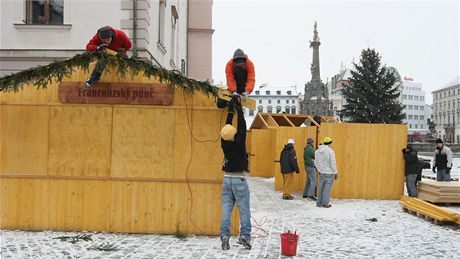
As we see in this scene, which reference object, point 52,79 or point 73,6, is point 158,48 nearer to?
point 73,6

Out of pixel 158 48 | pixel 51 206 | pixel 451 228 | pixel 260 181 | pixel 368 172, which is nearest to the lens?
pixel 51 206

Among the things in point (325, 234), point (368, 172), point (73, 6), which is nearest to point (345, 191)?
point (368, 172)

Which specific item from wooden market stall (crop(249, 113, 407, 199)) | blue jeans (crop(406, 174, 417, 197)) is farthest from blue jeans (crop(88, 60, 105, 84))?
blue jeans (crop(406, 174, 417, 197))

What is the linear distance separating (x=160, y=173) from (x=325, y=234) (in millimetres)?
3334

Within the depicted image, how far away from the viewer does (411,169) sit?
12789mm

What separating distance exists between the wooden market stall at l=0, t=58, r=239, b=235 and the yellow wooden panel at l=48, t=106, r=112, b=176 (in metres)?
0.02

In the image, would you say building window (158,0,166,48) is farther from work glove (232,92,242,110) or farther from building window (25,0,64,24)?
work glove (232,92,242,110)

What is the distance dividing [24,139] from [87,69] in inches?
69.2

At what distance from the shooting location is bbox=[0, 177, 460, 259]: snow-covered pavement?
6.86m

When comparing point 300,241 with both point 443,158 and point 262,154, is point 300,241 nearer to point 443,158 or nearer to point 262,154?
point 443,158

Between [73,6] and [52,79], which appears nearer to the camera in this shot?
[52,79]

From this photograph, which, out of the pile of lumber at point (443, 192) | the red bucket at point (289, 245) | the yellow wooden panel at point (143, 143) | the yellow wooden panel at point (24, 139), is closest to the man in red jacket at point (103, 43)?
the yellow wooden panel at point (143, 143)

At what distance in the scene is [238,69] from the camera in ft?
25.1

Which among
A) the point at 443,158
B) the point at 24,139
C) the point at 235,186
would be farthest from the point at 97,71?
the point at 443,158
